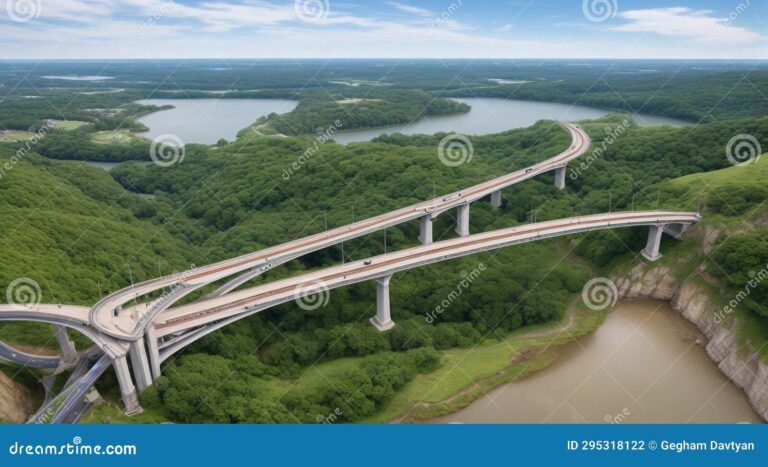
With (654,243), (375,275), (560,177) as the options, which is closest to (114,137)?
(560,177)

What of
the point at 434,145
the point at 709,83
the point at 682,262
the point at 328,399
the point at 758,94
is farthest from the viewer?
the point at 709,83

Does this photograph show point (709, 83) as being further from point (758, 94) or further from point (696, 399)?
point (696, 399)

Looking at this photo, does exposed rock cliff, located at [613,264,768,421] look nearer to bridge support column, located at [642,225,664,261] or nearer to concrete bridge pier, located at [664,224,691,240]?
bridge support column, located at [642,225,664,261]

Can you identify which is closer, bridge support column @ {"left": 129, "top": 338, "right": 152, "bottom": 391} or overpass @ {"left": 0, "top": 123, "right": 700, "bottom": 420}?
bridge support column @ {"left": 129, "top": 338, "right": 152, "bottom": 391}

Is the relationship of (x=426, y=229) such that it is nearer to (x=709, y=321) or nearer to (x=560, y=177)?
(x=560, y=177)

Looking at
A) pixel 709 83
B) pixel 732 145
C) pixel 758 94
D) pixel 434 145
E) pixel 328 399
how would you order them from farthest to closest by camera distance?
pixel 709 83
pixel 758 94
pixel 434 145
pixel 732 145
pixel 328 399

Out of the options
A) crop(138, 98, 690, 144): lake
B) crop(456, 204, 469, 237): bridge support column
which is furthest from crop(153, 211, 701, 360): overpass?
crop(138, 98, 690, 144): lake

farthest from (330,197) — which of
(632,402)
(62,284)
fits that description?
(632,402)
